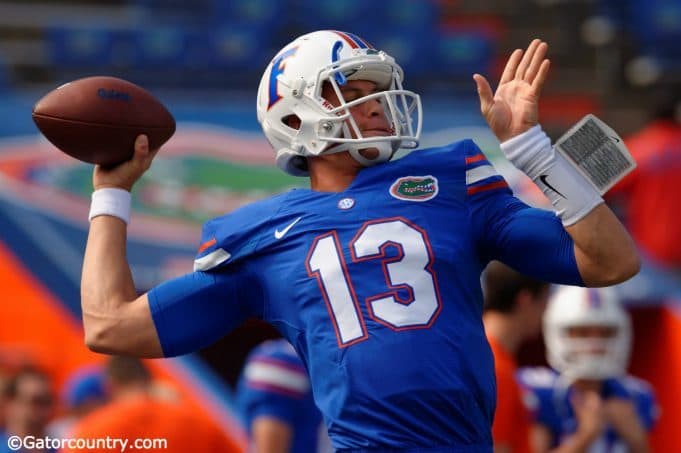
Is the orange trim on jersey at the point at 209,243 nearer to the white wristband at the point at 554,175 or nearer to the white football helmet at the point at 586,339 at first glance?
the white wristband at the point at 554,175

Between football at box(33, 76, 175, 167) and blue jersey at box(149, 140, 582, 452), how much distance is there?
317mm

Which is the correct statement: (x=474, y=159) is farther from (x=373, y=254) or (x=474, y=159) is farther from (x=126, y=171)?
(x=126, y=171)

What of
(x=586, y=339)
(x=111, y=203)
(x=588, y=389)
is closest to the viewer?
(x=111, y=203)

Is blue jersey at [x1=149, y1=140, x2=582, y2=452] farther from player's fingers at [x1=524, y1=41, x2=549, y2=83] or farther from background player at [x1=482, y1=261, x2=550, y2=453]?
background player at [x1=482, y1=261, x2=550, y2=453]

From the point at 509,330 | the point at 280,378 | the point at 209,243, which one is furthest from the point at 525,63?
the point at 280,378

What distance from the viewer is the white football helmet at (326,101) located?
2.69 metres

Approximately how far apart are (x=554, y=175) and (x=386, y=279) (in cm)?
40

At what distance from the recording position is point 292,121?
2.85 metres

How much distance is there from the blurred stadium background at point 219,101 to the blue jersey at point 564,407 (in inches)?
64.7

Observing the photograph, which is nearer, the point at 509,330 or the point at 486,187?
the point at 486,187

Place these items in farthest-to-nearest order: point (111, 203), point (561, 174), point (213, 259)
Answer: point (111, 203) < point (213, 259) < point (561, 174)

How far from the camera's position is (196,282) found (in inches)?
106

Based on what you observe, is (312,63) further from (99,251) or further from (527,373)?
(527,373)

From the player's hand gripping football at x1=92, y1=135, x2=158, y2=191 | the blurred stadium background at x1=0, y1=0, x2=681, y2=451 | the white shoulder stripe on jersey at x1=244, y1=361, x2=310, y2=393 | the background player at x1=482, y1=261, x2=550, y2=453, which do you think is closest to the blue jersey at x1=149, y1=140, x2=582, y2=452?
the player's hand gripping football at x1=92, y1=135, x2=158, y2=191
